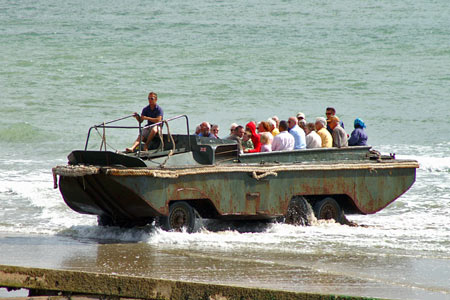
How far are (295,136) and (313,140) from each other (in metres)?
0.35

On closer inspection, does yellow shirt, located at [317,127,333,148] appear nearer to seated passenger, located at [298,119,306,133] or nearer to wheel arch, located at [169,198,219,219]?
seated passenger, located at [298,119,306,133]

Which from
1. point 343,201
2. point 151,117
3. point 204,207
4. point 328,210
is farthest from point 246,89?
point 204,207

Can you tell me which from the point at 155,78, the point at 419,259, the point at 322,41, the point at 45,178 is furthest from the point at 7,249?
the point at 322,41

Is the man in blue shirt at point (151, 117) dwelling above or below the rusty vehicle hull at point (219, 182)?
above

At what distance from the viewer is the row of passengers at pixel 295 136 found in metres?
12.0

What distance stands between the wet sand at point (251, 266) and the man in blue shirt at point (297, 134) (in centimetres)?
261

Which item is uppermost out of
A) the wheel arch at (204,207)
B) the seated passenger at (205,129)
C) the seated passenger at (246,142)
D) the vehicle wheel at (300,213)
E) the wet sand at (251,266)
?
the seated passenger at (205,129)

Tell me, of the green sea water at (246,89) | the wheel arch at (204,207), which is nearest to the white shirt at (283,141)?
the green sea water at (246,89)

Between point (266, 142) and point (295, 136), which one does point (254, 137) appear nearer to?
point (266, 142)

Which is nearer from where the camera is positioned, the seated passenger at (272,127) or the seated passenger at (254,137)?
the seated passenger at (254,137)

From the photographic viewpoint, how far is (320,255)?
392 inches

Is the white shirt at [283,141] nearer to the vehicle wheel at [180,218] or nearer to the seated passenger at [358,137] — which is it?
the seated passenger at [358,137]

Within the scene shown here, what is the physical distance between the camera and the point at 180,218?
1108 centimetres

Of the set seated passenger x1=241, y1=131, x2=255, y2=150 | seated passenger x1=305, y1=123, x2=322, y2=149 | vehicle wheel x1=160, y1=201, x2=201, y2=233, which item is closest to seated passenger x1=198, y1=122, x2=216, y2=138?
seated passenger x1=241, y1=131, x2=255, y2=150
